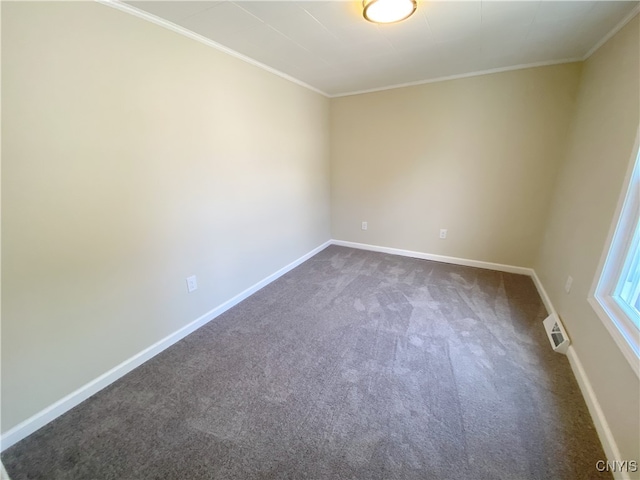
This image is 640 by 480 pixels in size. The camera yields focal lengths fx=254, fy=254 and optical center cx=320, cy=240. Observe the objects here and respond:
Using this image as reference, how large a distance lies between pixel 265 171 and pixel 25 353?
6.83 ft

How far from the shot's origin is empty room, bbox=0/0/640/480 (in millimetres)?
1197

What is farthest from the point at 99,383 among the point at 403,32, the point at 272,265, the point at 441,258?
the point at 441,258

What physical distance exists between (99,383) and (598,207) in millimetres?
3362

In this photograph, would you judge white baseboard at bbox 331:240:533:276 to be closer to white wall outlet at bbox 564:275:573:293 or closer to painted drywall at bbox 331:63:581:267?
painted drywall at bbox 331:63:581:267

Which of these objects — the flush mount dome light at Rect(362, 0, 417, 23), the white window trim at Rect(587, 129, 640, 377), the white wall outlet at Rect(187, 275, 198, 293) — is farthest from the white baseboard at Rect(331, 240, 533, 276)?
the flush mount dome light at Rect(362, 0, 417, 23)

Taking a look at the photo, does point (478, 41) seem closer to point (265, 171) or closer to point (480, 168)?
point (480, 168)

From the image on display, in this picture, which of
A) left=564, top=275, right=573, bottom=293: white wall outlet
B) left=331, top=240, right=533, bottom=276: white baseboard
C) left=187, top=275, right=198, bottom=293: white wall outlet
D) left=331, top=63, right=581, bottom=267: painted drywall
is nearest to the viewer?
left=564, top=275, right=573, bottom=293: white wall outlet

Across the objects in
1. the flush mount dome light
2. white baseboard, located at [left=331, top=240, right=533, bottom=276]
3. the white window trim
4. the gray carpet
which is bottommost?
the gray carpet

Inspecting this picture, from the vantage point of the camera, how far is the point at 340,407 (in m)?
1.43

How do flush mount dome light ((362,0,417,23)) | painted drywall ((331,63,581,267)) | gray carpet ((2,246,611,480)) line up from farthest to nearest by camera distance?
painted drywall ((331,63,581,267)) → flush mount dome light ((362,0,417,23)) → gray carpet ((2,246,611,480))

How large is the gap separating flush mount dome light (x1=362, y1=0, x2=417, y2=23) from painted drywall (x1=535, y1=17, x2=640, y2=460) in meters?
1.33

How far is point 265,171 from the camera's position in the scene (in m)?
2.64

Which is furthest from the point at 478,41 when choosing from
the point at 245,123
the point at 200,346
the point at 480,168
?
the point at 200,346

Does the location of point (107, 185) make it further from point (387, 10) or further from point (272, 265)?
point (387, 10)
